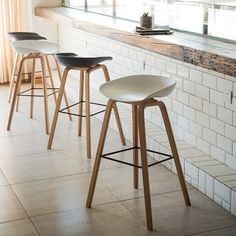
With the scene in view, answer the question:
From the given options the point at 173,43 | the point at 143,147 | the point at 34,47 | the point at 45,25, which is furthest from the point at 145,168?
the point at 45,25

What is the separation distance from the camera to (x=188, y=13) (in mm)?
4199

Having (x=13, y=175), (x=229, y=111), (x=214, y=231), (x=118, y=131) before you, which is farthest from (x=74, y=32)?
(x=214, y=231)

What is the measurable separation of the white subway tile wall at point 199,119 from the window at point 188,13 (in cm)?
26

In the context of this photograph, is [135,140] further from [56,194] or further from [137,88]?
[56,194]

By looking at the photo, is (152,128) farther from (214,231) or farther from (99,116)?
(214,231)

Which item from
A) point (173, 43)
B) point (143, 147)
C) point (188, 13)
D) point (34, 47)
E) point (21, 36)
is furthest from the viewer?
point (21, 36)

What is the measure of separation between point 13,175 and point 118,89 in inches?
43.0

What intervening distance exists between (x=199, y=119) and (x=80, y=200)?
3.45ft

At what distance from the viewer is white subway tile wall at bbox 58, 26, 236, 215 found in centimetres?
363

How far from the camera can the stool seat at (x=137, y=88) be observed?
3.28 meters

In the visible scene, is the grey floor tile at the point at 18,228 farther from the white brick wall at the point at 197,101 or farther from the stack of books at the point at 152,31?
the stack of books at the point at 152,31

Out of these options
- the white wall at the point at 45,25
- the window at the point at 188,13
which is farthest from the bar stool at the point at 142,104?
the white wall at the point at 45,25

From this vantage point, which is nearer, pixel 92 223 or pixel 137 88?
pixel 92 223

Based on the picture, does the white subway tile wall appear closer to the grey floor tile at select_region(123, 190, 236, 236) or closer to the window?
the grey floor tile at select_region(123, 190, 236, 236)
